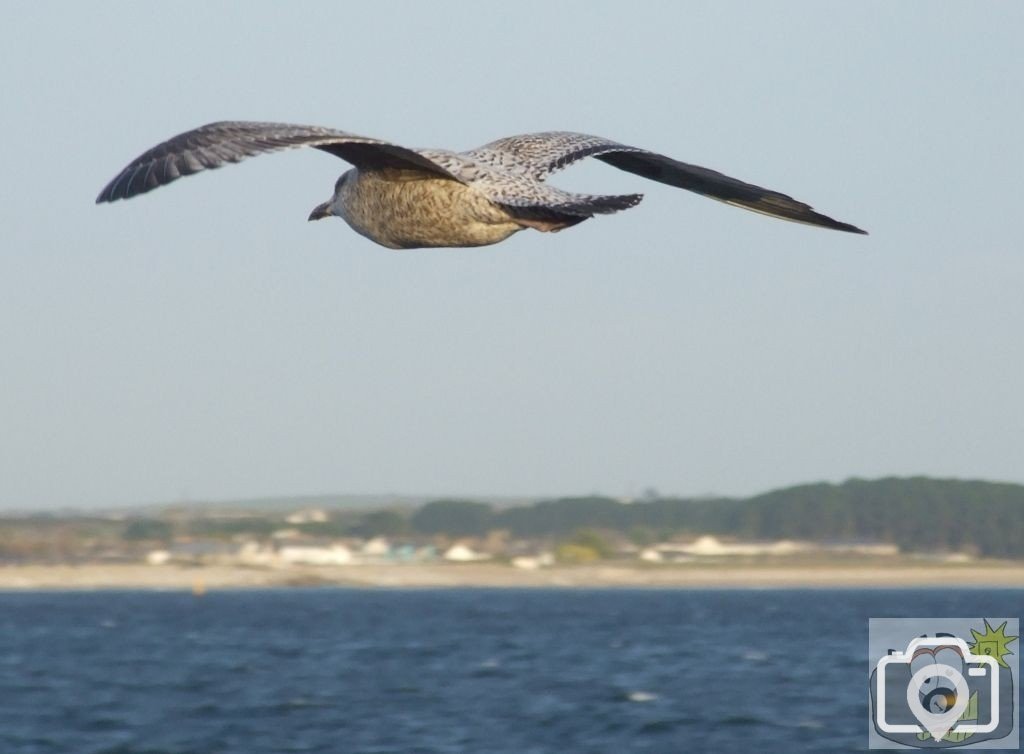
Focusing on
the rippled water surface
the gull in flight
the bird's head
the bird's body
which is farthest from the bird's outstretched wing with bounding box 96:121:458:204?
the rippled water surface

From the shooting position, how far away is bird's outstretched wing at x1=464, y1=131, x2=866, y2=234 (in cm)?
1094

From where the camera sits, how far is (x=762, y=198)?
11.2 meters

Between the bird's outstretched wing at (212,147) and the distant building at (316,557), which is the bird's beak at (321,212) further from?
the distant building at (316,557)

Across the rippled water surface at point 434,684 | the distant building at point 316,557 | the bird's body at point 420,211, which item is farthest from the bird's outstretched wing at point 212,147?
the distant building at point 316,557

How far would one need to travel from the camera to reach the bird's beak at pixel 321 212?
11.3 meters

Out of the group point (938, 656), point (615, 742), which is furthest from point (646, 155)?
point (938, 656)

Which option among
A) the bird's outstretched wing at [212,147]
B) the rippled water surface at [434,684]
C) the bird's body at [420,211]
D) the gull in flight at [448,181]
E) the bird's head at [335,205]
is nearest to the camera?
the bird's outstretched wing at [212,147]

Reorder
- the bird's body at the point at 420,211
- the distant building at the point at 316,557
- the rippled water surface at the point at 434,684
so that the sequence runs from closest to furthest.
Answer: the bird's body at the point at 420,211 < the rippled water surface at the point at 434,684 < the distant building at the point at 316,557

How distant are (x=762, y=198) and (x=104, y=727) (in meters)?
39.8

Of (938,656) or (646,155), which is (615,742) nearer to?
(938,656)

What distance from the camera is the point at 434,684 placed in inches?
2363

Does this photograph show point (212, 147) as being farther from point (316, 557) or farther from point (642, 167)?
point (316, 557)

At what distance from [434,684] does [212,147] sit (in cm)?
5272

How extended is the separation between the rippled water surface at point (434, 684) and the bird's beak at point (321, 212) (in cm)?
2919
